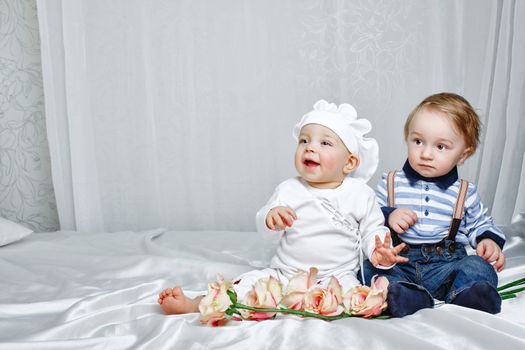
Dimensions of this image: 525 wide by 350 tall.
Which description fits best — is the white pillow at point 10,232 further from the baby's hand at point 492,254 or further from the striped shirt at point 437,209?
the baby's hand at point 492,254

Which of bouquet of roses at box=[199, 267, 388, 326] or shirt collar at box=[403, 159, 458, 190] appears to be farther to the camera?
shirt collar at box=[403, 159, 458, 190]

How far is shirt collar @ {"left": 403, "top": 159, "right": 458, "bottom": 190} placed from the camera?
1.49 meters

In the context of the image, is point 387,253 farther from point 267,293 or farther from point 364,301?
point 267,293

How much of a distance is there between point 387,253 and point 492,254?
0.33 meters

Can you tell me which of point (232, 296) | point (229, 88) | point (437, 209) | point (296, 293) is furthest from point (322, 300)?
point (229, 88)

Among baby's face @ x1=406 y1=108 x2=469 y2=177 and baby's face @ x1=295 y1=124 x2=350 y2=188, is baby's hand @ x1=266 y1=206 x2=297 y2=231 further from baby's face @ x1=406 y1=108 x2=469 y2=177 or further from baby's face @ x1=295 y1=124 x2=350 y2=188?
baby's face @ x1=406 y1=108 x2=469 y2=177

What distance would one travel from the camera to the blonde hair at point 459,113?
4.72ft

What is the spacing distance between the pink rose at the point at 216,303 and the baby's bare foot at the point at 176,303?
157 mm

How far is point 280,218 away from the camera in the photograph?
4.43 feet

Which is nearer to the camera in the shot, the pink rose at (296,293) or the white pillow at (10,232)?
the pink rose at (296,293)

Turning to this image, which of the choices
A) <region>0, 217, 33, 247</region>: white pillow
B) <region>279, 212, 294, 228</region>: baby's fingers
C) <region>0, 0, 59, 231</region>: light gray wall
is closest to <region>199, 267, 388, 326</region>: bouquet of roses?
<region>279, 212, 294, 228</region>: baby's fingers

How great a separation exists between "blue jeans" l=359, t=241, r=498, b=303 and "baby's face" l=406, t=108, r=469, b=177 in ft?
0.66

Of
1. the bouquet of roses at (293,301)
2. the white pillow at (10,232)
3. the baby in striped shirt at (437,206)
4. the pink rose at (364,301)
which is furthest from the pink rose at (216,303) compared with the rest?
the white pillow at (10,232)

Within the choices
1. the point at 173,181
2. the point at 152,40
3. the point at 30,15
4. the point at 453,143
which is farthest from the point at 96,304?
the point at 30,15
